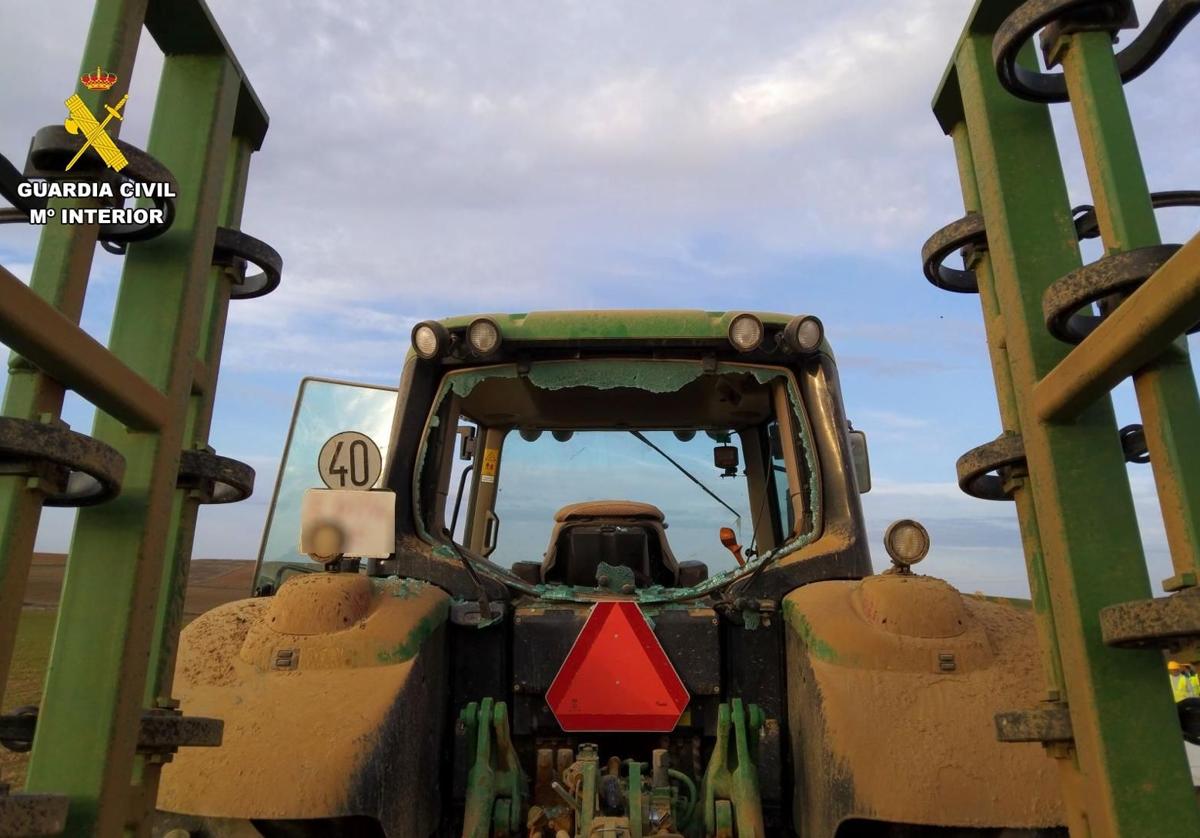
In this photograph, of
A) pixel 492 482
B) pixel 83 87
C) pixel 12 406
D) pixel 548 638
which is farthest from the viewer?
pixel 492 482

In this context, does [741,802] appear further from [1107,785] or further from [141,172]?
[141,172]

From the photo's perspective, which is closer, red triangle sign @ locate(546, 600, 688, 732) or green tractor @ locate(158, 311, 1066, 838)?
green tractor @ locate(158, 311, 1066, 838)

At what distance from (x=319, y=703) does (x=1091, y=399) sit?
1833 mm

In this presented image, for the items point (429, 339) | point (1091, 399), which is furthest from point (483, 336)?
point (1091, 399)

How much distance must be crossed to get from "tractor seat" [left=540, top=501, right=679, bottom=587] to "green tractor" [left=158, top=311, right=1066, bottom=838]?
12mm

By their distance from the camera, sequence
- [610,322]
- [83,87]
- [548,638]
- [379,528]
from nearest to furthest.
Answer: [83,87]
[379,528]
[548,638]
[610,322]

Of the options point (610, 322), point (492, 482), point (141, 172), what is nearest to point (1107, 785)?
point (141, 172)

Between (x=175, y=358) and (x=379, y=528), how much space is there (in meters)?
0.84

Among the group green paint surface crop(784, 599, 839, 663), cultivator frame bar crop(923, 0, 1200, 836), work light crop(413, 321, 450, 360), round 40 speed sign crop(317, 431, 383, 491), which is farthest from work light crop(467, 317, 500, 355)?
cultivator frame bar crop(923, 0, 1200, 836)

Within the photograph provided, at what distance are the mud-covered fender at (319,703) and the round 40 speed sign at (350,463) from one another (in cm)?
34

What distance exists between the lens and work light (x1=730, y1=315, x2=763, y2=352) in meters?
3.10

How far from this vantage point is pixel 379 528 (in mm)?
2447

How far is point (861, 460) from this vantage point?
3.44 metres

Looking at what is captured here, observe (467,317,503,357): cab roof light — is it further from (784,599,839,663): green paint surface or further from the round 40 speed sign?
(784,599,839,663): green paint surface
